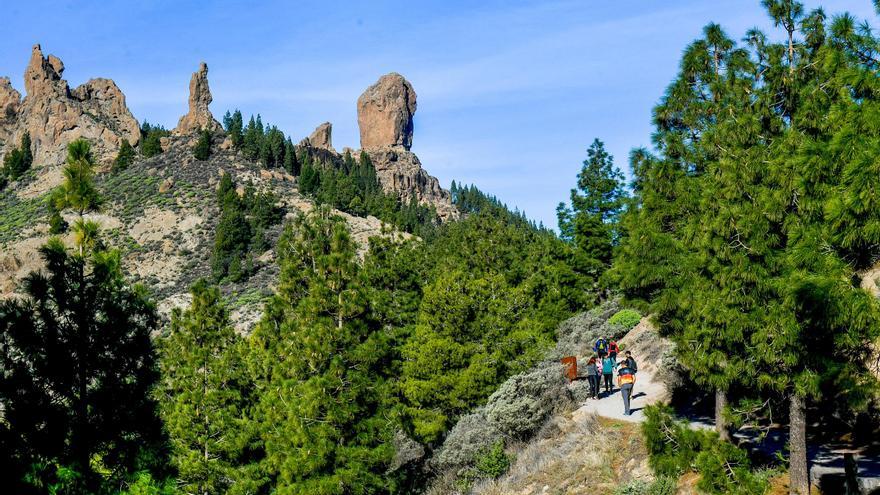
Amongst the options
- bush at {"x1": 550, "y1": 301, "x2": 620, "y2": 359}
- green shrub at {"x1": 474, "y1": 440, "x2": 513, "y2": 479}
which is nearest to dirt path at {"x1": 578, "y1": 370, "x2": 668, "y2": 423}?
green shrub at {"x1": 474, "y1": 440, "x2": 513, "y2": 479}

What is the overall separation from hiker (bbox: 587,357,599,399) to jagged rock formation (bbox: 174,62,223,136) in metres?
104

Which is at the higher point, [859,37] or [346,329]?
[859,37]

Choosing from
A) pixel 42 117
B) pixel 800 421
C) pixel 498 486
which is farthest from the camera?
pixel 42 117

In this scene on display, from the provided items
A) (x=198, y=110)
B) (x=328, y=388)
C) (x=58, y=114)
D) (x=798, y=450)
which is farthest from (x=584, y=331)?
(x=58, y=114)

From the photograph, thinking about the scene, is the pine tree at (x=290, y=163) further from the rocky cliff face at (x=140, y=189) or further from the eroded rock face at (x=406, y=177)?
the eroded rock face at (x=406, y=177)

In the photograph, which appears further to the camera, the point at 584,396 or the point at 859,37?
the point at 584,396

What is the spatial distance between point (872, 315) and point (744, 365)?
2.39 meters

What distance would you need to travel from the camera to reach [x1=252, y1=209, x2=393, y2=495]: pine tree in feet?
61.7

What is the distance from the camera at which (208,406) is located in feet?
70.1

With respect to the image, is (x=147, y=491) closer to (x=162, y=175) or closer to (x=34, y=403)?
(x=34, y=403)

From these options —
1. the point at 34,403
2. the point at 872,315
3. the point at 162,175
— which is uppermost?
the point at 162,175

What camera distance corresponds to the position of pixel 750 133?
1144 centimetres

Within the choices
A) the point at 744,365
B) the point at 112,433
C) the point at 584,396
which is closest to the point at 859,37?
the point at 744,365

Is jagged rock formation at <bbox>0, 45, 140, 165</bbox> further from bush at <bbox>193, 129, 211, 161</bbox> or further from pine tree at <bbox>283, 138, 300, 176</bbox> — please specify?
pine tree at <bbox>283, 138, 300, 176</bbox>
